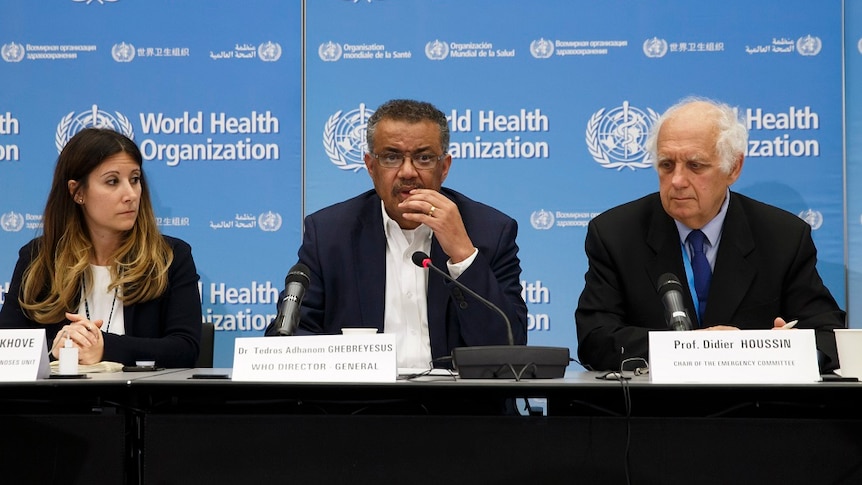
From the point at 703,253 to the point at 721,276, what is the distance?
→ 0.12 metres

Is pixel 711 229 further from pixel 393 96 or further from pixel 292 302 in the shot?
pixel 393 96

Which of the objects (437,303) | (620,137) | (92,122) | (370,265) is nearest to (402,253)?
(370,265)

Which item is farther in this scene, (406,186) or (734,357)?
(406,186)

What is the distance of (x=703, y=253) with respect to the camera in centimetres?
344

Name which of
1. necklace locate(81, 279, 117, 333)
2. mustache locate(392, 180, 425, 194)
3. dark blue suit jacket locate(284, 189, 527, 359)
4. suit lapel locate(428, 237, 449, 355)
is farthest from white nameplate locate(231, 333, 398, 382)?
necklace locate(81, 279, 117, 333)

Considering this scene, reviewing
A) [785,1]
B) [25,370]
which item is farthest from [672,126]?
[25,370]

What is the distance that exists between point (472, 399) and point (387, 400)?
23cm

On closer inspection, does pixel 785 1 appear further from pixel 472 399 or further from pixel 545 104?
pixel 472 399

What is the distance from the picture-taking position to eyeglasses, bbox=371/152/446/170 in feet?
11.2

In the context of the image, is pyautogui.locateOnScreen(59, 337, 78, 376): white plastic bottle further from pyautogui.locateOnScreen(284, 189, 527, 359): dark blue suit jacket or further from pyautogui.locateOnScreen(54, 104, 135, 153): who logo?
pyautogui.locateOnScreen(54, 104, 135, 153): who logo

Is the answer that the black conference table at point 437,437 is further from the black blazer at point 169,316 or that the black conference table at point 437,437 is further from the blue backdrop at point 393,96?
the blue backdrop at point 393,96

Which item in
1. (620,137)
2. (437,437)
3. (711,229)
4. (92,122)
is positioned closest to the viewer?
(437,437)

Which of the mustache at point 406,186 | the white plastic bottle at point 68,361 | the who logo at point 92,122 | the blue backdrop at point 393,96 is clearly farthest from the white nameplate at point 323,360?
the who logo at point 92,122

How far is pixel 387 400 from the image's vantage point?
2545mm
